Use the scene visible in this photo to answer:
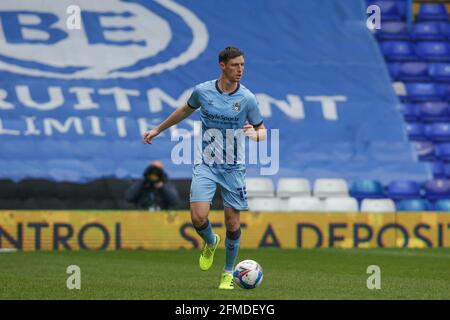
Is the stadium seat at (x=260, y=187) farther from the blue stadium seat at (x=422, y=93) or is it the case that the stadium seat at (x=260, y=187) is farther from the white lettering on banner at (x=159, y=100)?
the blue stadium seat at (x=422, y=93)

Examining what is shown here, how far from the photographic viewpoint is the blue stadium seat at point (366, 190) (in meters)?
22.7

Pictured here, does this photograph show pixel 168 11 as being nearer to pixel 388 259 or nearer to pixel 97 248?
pixel 97 248

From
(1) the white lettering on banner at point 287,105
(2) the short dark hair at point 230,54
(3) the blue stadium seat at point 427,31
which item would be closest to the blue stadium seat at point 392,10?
(3) the blue stadium seat at point 427,31

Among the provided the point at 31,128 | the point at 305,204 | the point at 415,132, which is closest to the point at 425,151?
the point at 415,132

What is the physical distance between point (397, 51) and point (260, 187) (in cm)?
664

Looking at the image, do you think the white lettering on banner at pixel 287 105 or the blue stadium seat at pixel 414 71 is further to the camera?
the blue stadium seat at pixel 414 71

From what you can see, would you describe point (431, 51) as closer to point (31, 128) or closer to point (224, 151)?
point (31, 128)

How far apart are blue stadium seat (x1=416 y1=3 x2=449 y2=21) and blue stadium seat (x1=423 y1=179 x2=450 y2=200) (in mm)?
5793

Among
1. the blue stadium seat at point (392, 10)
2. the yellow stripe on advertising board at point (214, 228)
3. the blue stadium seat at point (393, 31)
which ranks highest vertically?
the blue stadium seat at point (392, 10)

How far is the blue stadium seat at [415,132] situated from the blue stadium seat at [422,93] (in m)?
0.90

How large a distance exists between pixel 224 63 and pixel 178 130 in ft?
39.5

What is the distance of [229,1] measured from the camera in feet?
84.8

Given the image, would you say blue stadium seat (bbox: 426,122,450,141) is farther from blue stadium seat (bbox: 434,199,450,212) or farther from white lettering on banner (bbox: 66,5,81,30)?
white lettering on banner (bbox: 66,5,81,30)

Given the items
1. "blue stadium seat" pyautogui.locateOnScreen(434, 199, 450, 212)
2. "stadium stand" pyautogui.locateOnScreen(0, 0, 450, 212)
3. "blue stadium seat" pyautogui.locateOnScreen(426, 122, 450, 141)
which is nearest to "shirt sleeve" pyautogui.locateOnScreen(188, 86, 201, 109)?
"stadium stand" pyautogui.locateOnScreen(0, 0, 450, 212)
